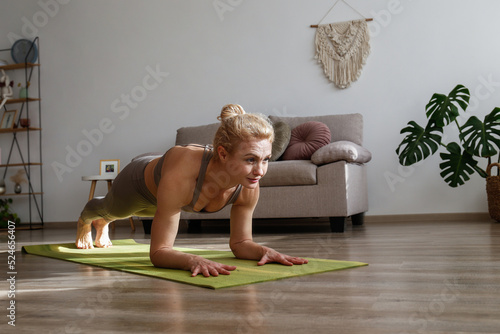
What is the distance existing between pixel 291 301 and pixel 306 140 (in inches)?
119

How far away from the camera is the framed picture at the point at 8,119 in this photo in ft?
19.2

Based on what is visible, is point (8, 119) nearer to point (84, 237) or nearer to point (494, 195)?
point (84, 237)

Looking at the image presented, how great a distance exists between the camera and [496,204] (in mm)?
3939

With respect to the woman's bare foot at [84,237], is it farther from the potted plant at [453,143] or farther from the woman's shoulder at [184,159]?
the potted plant at [453,143]

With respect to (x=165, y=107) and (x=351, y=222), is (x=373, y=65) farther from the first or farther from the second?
(x=165, y=107)

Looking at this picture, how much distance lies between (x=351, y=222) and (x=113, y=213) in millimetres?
2560

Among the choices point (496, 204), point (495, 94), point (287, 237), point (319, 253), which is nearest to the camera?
point (319, 253)

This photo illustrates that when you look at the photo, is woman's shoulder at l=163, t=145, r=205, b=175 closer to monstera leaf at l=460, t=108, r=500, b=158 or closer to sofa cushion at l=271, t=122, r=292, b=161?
sofa cushion at l=271, t=122, r=292, b=161

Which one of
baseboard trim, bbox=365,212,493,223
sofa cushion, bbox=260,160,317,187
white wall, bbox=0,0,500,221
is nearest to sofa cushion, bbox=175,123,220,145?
white wall, bbox=0,0,500,221

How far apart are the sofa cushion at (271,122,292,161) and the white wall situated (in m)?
0.61

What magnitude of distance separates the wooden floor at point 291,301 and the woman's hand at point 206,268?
5.1 inches

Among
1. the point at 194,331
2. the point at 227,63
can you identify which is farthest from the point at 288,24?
the point at 194,331

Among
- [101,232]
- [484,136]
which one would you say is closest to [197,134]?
[101,232]

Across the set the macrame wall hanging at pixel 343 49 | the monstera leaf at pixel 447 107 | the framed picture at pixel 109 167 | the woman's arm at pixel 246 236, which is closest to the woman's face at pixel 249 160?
the woman's arm at pixel 246 236
